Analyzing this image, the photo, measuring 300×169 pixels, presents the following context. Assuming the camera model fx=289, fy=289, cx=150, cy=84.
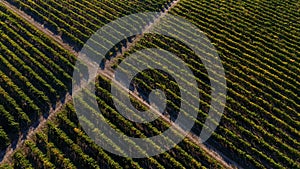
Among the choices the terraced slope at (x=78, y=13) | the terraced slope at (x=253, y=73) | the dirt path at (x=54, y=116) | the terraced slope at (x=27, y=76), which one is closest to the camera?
the dirt path at (x=54, y=116)

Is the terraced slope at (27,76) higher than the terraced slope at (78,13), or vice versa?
the terraced slope at (78,13)

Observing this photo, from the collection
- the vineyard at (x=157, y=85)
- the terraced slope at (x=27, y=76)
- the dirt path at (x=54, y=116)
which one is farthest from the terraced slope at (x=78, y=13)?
the terraced slope at (x=27, y=76)

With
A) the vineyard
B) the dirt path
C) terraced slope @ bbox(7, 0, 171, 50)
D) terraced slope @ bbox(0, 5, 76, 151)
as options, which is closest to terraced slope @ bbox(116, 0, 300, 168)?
the vineyard

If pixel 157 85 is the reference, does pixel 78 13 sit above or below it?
above

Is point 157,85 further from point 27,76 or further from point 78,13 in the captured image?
point 78,13

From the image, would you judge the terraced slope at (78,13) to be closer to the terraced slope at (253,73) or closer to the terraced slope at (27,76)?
the terraced slope at (27,76)

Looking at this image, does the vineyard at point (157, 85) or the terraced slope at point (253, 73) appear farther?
the terraced slope at point (253, 73)

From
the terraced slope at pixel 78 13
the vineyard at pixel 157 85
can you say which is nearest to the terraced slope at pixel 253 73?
the vineyard at pixel 157 85

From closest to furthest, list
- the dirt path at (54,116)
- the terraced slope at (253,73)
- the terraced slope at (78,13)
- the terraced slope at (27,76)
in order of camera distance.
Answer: the dirt path at (54,116)
the terraced slope at (253,73)
the terraced slope at (27,76)
the terraced slope at (78,13)

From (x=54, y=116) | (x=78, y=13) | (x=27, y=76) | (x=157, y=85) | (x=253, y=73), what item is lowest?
(x=54, y=116)

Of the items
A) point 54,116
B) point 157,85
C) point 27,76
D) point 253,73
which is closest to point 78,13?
point 27,76
